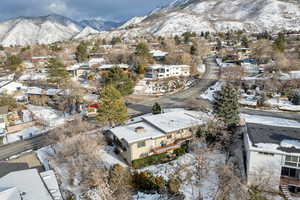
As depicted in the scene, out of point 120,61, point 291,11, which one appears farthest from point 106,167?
point 291,11

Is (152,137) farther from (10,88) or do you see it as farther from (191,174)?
(10,88)

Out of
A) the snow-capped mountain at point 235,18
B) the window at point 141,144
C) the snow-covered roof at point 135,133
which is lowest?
the window at point 141,144

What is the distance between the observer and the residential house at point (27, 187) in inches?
541

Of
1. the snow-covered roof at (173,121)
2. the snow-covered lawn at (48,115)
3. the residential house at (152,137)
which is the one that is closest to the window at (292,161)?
the residential house at (152,137)

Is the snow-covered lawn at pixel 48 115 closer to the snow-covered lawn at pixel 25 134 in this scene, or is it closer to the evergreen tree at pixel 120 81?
the snow-covered lawn at pixel 25 134

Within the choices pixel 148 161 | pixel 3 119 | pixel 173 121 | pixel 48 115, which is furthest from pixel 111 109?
pixel 3 119

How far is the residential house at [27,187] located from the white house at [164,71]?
38031 millimetres

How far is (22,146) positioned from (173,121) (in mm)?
18581

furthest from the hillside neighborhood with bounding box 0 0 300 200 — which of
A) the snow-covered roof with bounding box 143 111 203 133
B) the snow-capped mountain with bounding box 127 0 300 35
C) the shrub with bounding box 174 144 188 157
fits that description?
the snow-capped mountain with bounding box 127 0 300 35

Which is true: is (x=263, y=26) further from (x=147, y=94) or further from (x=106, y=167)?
(x=106, y=167)

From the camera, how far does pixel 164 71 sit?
52812mm

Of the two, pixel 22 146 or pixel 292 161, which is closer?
pixel 292 161

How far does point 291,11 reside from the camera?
461 feet

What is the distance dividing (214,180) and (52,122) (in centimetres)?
2481
